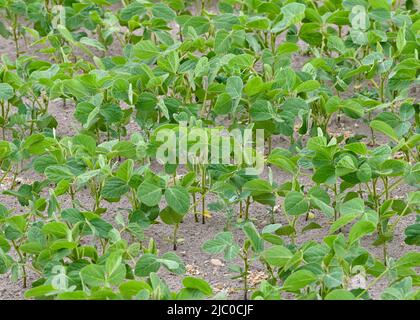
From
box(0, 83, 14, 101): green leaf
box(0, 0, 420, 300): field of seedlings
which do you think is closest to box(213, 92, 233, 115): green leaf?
box(0, 0, 420, 300): field of seedlings

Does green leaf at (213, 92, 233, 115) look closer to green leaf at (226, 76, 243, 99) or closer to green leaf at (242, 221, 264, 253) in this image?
green leaf at (226, 76, 243, 99)

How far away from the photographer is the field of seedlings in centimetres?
291

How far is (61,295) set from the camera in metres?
2.67

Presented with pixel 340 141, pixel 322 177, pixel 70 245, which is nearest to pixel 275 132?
pixel 340 141

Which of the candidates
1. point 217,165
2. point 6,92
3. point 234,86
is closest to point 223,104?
point 234,86

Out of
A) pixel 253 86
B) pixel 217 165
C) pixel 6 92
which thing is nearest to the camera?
pixel 217 165

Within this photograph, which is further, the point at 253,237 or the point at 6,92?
the point at 6,92

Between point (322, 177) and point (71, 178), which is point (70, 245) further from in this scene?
point (322, 177)

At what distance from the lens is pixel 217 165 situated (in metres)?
3.32

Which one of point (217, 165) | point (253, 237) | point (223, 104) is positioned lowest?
point (253, 237)

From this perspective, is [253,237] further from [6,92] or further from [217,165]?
[6,92]

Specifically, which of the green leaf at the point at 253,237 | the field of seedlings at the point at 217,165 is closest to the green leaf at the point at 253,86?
the field of seedlings at the point at 217,165
